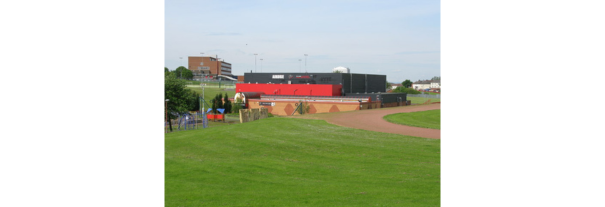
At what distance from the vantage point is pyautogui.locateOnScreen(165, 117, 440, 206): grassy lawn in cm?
881

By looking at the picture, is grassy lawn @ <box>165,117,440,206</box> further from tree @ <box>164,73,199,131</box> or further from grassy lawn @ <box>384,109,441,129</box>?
tree @ <box>164,73,199,131</box>

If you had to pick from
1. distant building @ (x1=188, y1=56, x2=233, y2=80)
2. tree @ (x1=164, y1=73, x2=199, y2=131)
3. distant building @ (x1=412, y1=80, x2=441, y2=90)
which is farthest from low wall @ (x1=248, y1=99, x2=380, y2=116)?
distant building @ (x1=412, y1=80, x2=441, y2=90)

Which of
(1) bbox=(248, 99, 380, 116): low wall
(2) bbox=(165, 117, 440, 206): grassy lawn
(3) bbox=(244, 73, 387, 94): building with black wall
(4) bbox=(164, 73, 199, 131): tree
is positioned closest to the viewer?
(2) bbox=(165, 117, 440, 206): grassy lawn

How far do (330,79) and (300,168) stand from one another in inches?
1713

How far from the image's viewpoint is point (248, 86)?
5997 centimetres

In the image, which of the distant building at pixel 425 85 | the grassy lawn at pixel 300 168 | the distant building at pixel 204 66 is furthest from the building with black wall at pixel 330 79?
the distant building at pixel 425 85

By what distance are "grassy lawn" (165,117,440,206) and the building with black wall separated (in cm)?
3440

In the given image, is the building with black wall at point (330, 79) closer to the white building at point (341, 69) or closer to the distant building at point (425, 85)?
the white building at point (341, 69)

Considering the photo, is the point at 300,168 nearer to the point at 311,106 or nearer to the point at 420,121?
the point at 420,121

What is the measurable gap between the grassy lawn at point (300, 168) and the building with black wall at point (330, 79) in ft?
113

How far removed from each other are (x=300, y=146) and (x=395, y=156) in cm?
398

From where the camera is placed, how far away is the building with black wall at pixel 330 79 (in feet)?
184
